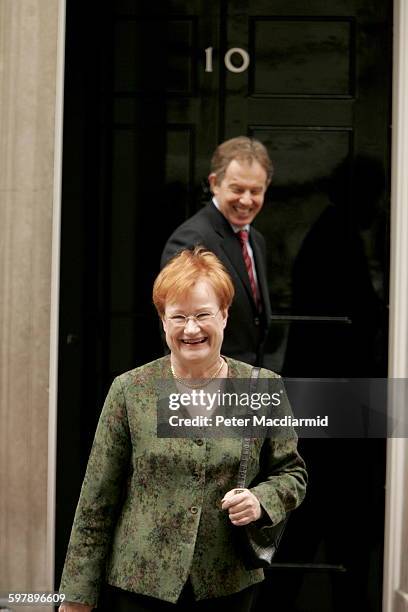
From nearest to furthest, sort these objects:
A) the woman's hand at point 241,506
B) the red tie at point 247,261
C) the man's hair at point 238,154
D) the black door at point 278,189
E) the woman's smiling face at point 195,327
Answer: the woman's hand at point 241,506, the woman's smiling face at point 195,327, the man's hair at point 238,154, the red tie at point 247,261, the black door at point 278,189

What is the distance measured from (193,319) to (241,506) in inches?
20.4

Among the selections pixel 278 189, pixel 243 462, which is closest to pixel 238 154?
pixel 278 189

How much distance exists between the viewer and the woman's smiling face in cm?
306

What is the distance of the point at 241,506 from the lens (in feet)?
9.71

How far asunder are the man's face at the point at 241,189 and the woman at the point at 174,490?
163 cm

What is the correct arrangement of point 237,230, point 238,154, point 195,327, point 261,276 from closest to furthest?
1. point 195,327
2. point 238,154
3. point 237,230
4. point 261,276

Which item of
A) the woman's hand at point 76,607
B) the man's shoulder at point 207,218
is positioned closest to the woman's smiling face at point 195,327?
the woman's hand at point 76,607

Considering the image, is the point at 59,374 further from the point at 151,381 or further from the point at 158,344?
the point at 151,381

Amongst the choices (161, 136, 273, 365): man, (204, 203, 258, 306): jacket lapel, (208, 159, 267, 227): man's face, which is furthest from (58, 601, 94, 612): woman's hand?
(208, 159, 267, 227): man's face

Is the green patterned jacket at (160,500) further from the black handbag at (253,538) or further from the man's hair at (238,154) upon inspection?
the man's hair at (238,154)

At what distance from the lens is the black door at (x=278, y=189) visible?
552 cm

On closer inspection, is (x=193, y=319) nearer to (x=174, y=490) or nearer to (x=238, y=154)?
(x=174, y=490)

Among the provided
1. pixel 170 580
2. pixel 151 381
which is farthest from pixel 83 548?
pixel 151 381

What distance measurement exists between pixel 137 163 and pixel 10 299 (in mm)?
1012
